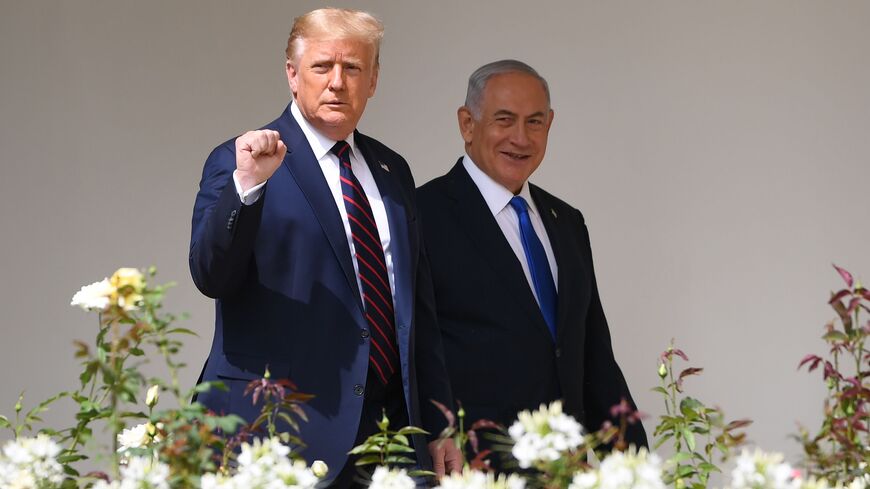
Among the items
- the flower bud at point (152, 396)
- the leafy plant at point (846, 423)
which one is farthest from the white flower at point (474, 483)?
the flower bud at point (152, 396)

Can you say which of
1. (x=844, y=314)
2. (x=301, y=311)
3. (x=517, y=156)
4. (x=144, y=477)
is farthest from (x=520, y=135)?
(x=144, y=477)

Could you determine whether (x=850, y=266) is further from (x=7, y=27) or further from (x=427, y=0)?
(x=7, y=27)

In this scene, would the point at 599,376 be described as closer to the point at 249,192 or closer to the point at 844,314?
the point at 249,192

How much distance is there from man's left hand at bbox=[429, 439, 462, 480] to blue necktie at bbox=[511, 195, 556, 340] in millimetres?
598

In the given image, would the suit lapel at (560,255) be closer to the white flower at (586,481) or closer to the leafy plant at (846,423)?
the leafy plant at (846,423)

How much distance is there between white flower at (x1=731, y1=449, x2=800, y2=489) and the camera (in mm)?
1473

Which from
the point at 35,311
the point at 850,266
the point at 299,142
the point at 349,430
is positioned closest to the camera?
the point at 349,430

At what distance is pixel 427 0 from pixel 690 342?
5.05 feet

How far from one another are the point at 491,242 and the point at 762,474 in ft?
6.78

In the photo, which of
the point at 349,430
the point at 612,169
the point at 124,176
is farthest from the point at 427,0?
the point at 349,430

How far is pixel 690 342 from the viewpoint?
4.95m

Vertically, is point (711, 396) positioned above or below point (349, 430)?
above

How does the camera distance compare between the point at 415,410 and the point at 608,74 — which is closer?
the point at 415,410

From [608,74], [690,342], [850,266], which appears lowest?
[690,342]
